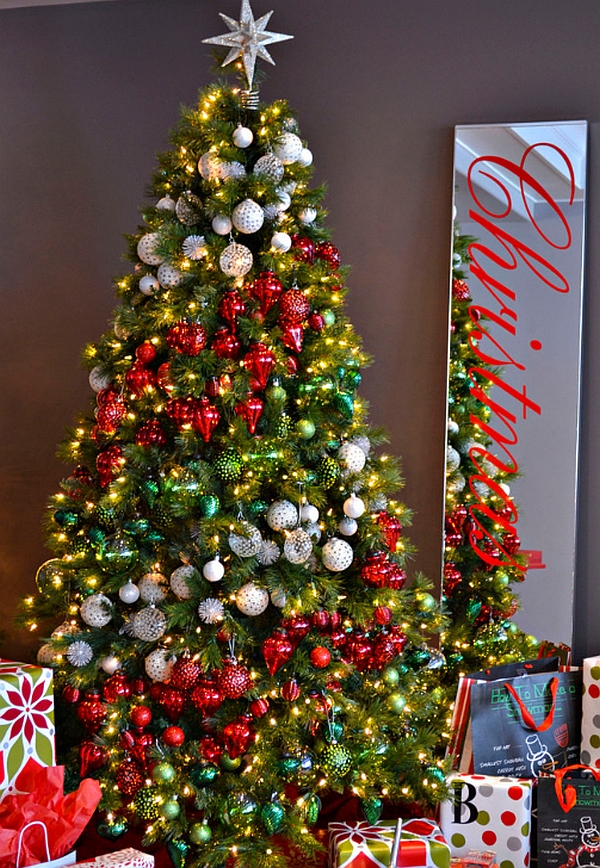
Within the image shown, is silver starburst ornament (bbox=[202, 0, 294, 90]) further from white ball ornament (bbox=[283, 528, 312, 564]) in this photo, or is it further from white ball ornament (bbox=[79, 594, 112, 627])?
white ball ornament (bbox=[79, 594, 112, 627])

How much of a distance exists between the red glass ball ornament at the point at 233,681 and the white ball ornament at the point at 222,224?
1018 millimetres

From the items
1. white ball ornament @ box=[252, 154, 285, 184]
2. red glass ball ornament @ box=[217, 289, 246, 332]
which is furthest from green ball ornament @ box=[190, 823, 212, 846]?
white ball ornament @ box=[252, 154, 285, 184]

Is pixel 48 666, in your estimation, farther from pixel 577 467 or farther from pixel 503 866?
pixel 577 467

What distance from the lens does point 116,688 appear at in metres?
2.14

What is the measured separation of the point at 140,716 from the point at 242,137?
1.38 m

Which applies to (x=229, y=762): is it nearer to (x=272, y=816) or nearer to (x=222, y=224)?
(x=272, y=816)

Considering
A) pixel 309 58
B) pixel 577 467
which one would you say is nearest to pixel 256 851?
pixel 577 467

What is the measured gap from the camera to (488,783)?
215cm

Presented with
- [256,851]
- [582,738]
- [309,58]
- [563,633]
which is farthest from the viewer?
[309,58]

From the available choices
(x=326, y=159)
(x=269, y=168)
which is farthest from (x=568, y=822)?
(x=326, y=159)

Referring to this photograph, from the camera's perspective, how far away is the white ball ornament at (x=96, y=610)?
7.11 ft

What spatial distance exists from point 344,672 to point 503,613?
0.74 metres

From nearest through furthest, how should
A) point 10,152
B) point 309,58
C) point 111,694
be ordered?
point 111,694, point 309,58, point 10,152

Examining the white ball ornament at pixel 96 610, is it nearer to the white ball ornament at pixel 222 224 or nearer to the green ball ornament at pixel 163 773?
the green ball ornament at pixel 163 773
